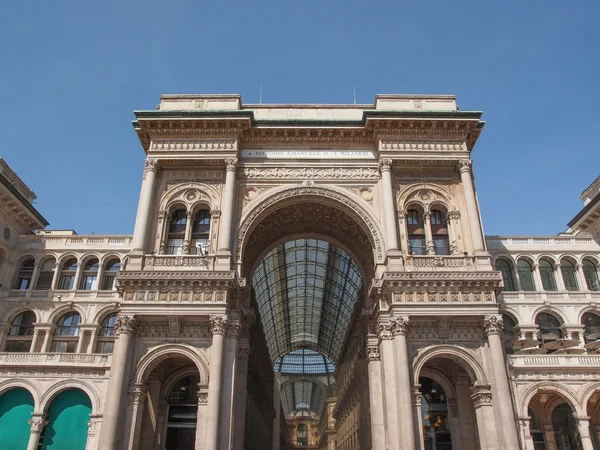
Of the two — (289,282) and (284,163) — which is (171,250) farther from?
(289,282)

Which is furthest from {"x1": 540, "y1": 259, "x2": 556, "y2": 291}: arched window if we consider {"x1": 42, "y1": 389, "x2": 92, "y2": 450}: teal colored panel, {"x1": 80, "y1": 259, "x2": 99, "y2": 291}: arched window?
{"x1": 80, "y1": 259, "x2": 99, "y2": 291}: arched window

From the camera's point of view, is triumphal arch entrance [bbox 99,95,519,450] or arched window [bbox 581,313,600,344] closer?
triumphal arch entrance [bbox 99,95,519,450]

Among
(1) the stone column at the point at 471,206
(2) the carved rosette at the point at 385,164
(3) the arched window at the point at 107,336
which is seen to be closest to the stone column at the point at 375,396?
(1) the stone column at the point at 471,206

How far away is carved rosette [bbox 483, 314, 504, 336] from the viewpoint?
25956 mm

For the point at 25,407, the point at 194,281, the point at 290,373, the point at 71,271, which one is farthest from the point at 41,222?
the point at 290,373

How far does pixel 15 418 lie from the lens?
29.9 meters

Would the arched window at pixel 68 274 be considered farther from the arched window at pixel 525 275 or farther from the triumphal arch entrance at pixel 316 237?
the arched window at pixel 525 275

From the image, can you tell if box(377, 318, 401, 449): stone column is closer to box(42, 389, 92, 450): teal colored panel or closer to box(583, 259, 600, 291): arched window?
box(42, 389, 92, 450): teal colored panel

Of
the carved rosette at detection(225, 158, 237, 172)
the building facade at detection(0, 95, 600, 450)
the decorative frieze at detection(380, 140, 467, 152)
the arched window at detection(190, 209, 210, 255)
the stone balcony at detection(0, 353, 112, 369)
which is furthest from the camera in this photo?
the decorative frieze at detection(380, 140, 467, 152)

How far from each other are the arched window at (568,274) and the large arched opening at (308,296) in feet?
51.7

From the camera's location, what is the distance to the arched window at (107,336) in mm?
38281

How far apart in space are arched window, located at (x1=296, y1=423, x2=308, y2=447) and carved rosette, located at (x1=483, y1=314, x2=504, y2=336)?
100 metres

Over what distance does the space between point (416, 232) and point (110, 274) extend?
81.8ft

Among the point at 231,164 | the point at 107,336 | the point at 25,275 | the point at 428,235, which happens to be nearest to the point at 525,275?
the point at 428,235
